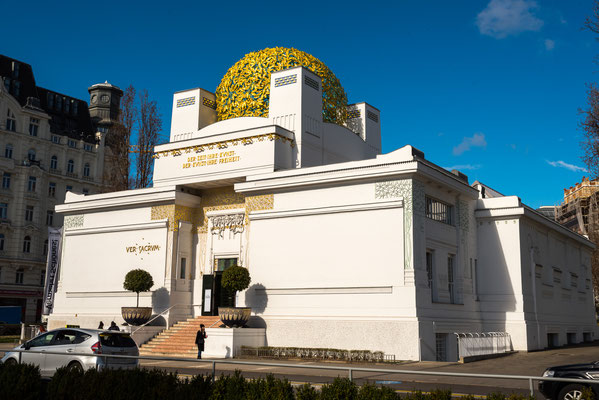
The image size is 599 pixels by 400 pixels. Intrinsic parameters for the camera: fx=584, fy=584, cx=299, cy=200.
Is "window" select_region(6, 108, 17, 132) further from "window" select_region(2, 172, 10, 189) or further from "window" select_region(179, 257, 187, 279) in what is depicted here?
"window" select_region(179, 257, 187, 279)

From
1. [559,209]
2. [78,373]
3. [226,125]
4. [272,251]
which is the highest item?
[559,209]

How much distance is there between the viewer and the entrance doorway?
2850cm

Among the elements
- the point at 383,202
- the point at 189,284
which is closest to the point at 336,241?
the point at 383,202

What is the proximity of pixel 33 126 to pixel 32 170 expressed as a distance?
4.56 metres

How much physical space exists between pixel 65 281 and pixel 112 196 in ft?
18.4

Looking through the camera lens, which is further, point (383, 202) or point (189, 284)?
point (189, 284)

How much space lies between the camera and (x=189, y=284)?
2962cm

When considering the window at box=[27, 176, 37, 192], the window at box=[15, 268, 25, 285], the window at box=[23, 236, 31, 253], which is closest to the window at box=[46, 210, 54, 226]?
the window at box=[23, 236, 31, 253]

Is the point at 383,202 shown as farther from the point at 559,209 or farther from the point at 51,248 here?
the point at 559,209

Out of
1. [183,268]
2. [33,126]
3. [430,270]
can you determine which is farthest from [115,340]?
[33,126]

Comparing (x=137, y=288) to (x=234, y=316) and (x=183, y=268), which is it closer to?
(x=183, y=268)

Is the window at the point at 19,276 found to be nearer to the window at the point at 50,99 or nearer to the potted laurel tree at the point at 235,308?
the window at the point at 50,99

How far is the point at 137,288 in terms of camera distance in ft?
91.9

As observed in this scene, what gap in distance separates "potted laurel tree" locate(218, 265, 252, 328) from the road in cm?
351
